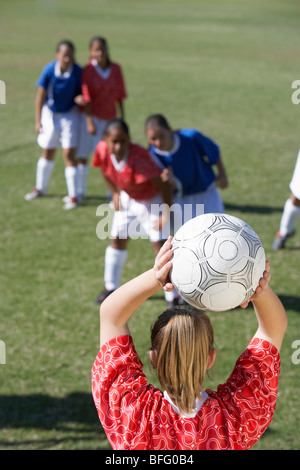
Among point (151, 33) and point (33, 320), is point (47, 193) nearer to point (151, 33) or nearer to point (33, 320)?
point (33, 320)

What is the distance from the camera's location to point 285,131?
44.8ft

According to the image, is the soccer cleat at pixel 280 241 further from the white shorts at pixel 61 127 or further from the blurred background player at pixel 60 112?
the white shorts at pixel 61 127

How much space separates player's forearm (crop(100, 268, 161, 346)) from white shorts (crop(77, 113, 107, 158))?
712cm

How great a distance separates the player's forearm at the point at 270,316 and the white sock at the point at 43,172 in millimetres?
7306

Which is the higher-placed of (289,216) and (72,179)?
(289,216)

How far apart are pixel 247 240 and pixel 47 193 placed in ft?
24.6

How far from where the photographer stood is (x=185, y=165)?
6.15 meters

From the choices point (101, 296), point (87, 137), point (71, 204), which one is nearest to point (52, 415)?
point (101, 296)

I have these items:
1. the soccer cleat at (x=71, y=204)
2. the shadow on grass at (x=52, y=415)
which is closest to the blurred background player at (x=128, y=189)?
the shadow on grass at (x=52, y=415)

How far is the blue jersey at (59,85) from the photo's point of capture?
342 inches

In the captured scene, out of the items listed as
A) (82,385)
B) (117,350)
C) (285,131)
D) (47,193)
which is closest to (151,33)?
(285,131)

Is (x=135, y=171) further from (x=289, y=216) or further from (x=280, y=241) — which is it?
(x=280, y=241)

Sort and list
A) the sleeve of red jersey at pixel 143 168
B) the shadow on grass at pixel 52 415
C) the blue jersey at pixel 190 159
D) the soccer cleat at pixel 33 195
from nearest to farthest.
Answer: the shadow on grass at pixel 52 415 → the sleeve of red jersey at pixel 143 168 → the blue jersey at pixel 190 159 → the soccer cleat at pixel 33 195

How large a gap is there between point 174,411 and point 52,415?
2634 millimetres
